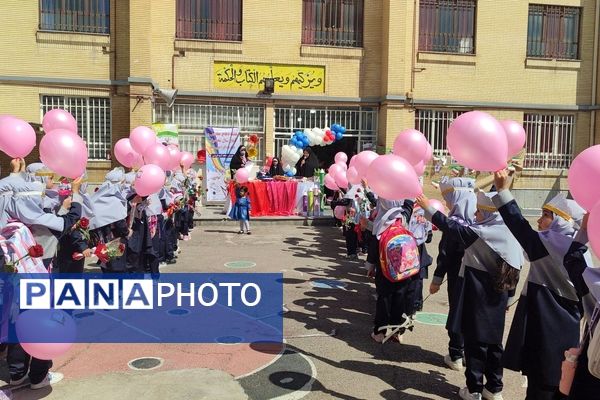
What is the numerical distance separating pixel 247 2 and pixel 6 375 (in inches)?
609

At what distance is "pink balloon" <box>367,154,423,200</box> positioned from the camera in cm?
436

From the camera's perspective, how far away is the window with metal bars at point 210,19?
56.7ft

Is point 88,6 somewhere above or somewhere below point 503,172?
above

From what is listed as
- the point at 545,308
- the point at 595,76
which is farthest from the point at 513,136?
the point at 595,76

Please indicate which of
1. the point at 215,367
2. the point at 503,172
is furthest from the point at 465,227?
the point at 215,367

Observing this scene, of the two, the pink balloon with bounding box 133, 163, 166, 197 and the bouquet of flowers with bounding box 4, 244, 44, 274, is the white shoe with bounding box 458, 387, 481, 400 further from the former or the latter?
the pink balloon with bounding box 133, 163, 166, 197

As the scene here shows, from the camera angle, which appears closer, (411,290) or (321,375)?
(321,375)

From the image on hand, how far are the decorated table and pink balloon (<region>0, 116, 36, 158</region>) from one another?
34.7 ft

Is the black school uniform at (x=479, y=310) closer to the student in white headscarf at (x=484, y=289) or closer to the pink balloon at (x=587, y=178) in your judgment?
the student in white headscarf at (x=484, y=289)

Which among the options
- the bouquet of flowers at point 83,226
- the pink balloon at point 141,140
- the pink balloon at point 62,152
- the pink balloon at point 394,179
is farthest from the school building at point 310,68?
the pink balloon at point 394,179

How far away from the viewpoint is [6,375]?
4336 mm

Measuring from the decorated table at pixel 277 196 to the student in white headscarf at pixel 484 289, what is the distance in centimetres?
1141

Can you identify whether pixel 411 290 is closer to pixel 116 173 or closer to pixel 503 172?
pixel 503 172

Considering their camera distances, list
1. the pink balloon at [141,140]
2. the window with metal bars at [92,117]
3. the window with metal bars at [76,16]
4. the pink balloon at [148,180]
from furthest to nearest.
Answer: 1. the window with metal bars at [92,117]
2. the window with metal bars at [76,16]
3. the pink balloon at [141,140]
4. the pink balloon at [148,180]
